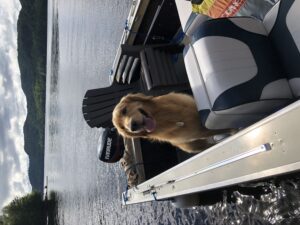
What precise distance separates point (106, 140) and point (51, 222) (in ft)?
76.2

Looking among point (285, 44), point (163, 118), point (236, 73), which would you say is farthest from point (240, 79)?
point (163, 118)

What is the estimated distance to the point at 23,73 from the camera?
4741 centimetres

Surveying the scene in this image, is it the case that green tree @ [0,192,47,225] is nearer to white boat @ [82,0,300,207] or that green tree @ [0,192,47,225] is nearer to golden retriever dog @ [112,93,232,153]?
golden retriever dog @ [112,93,232,153]

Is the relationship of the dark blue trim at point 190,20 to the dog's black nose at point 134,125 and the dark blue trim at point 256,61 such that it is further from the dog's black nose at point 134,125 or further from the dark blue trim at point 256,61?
the dog's black nose at point 134,125

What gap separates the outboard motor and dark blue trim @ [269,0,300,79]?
300cm

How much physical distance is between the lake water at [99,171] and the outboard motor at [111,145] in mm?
1261

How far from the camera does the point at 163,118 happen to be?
3.34 m

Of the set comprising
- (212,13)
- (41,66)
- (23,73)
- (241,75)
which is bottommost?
(241,75)

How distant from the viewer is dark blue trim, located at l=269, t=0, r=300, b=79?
2348mm

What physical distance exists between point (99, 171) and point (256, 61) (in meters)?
8.77

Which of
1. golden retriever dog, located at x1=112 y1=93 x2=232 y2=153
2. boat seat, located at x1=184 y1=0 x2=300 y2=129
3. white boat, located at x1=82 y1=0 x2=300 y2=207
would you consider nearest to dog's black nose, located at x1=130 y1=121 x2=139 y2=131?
golden retriever dog, located at x1=112 y1=93 x2=232 y2=153

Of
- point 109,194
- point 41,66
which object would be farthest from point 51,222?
point 109,194

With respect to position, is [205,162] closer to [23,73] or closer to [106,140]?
[106,140]

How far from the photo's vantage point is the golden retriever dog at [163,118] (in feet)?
10.8
